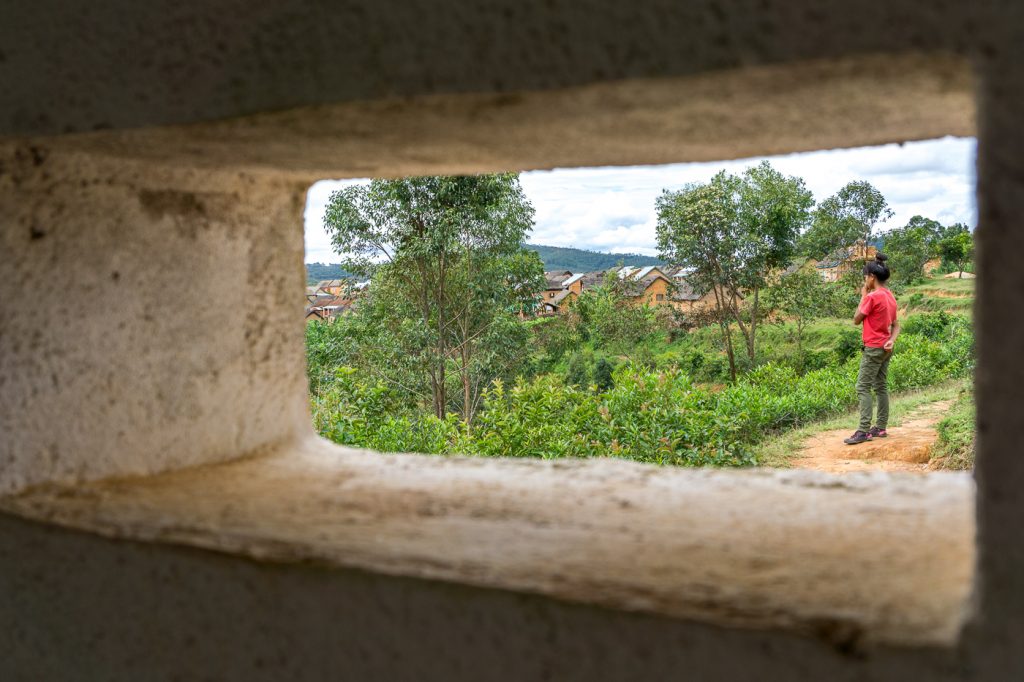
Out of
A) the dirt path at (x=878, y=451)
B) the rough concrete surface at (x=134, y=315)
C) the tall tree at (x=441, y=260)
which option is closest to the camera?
the rough concrete surface at (x=134, y=315)

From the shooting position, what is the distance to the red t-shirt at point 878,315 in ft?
18.0

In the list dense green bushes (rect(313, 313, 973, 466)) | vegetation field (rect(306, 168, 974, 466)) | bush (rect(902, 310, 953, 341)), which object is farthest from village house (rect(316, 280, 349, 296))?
bush (rect(902, 310, 953, 341))

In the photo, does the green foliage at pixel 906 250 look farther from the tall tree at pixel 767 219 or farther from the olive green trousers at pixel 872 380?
the olive green trousers at pixel 872 380

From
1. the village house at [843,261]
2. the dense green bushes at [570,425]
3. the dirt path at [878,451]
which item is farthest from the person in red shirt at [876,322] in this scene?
the village house at [843,261]

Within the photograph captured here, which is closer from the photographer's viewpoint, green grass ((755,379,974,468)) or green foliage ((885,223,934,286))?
green grass ((755,379,974,468))

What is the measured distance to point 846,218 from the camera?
13.9 m

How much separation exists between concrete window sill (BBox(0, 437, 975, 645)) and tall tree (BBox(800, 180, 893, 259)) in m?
12.9

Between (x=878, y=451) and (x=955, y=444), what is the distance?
22.5 inches

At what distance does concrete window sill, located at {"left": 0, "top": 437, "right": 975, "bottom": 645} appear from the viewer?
0.80 m

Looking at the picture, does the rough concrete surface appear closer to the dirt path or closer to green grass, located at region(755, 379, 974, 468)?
the dirt path

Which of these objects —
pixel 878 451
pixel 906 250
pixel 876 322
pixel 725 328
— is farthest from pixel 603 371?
pixel 876 322

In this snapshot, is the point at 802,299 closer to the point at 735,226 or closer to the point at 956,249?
the point at 735,226

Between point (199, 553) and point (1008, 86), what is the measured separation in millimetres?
910

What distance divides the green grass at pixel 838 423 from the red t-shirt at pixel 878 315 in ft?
3.18
